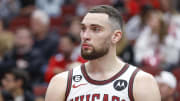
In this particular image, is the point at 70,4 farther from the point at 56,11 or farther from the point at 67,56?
the point at 67,56

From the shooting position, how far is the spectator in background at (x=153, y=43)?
7980 mm

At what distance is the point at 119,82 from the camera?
11.8ft

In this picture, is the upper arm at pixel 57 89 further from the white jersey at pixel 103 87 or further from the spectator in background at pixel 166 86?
the spectator in background at pixel 166 86

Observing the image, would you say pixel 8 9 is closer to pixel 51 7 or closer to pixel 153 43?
pixel 51 7

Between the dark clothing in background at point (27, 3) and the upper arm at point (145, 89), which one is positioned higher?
the upper arm at point (145, 89)

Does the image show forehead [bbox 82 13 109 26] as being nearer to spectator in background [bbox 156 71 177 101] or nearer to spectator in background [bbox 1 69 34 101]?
spectator in background [bbox 156 71 177 101]

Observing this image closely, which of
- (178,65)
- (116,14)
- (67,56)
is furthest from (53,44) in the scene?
(116,14)

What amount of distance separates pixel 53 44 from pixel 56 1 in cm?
206

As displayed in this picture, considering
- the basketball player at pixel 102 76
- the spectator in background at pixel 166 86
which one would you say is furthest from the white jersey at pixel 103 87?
the spectator in background at pixel 166 86

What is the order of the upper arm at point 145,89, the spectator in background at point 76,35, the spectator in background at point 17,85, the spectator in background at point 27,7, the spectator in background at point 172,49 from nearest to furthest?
the upper arm at point 145,89 < the spectator in background at point 17,85 < the spectator in background at point 172,49 < the spectator in background at point 76,35 < the spectator in background at point 27,7

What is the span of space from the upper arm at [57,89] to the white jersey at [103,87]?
0.04 metres

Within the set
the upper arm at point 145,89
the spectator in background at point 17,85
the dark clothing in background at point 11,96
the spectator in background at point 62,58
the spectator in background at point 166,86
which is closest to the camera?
the upper arm at point 145,89

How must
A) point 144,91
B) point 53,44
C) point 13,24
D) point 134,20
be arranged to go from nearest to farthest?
point 144,91, point 53,44, point 134,20, point 13,24

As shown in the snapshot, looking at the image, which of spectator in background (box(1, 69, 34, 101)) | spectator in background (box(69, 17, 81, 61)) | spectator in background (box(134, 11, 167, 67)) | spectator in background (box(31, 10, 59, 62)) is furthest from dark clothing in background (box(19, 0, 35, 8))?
spectator in background (box(1, 69, 34, 101))
